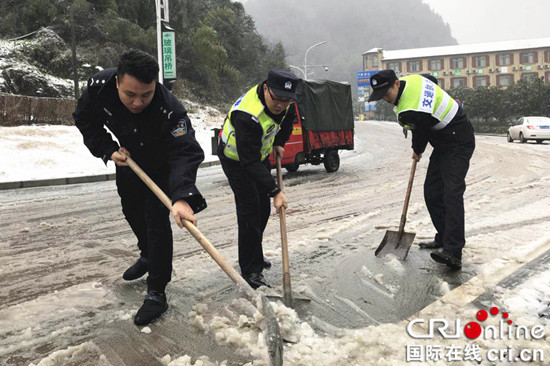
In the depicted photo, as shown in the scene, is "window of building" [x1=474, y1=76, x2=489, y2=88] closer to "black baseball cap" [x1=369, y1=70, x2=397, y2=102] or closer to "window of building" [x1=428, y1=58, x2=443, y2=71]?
"window of building" [x1=428, y1=58, x2=443, y2=71]

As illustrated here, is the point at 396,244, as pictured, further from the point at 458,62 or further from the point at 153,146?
the point at 458,62

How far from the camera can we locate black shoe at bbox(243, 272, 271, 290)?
137 inches

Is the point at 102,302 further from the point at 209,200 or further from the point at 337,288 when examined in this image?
the point at 209,200

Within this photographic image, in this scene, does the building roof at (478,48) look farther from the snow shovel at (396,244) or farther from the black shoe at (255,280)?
the black shoe at (255,280)

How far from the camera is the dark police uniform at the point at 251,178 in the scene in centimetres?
324

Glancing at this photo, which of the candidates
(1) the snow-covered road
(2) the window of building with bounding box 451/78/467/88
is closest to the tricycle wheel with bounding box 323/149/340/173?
(1) the snow-covered road

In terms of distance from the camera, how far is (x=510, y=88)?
43.3m

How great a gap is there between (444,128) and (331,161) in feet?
24.4

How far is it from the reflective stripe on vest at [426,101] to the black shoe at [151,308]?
7.87 ft

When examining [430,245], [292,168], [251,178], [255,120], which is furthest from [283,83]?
[292,168]

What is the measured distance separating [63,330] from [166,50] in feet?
46.3

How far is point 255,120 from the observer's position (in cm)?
322

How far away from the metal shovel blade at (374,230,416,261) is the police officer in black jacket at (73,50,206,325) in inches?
83.8

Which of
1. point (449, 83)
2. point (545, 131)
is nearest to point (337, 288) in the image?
point (545, 131)
